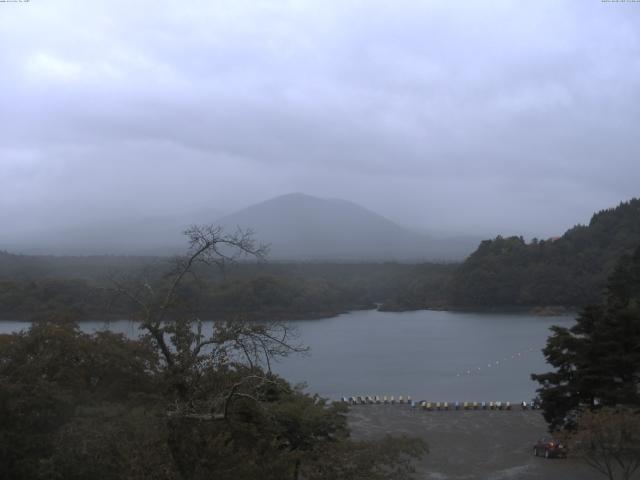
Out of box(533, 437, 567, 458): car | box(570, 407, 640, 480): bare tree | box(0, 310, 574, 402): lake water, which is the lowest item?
box(0, 310, 574, 402): lake water

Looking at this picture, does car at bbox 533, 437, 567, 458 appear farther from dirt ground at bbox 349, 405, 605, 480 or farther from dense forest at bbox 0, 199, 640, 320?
dense forest at bbox 0, 199, 640, 320

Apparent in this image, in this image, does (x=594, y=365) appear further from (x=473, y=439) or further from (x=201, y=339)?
(x=201, y=339)

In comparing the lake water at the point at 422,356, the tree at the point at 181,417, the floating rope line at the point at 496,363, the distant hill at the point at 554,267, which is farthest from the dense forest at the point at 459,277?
the tree at the point at 181,417

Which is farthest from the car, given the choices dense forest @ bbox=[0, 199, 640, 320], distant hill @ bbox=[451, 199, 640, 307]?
distant hill @ bbox=[451, 199, 640, 307]

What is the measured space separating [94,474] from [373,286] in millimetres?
36176

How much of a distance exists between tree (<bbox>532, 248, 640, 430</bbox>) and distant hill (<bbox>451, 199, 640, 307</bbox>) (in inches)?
928

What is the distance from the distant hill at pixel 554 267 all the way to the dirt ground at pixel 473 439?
71.4 feet

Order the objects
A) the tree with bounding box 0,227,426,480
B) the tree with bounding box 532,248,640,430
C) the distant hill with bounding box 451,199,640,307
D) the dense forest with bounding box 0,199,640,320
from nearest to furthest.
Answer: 1. the tree with bounding box 0,227,426,480
2. the tree with bounding box 532,248,640,430
3. the dense forest with bounding box 0,199,640,320
4. the distant hill with bounding box 451,199,640,307

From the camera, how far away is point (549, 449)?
8.27 metres

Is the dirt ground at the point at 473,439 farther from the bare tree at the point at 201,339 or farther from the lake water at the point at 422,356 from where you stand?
the bare tree at the point at 201,339

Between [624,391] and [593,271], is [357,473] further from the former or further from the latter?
[593,271]

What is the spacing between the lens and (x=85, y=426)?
3521mm

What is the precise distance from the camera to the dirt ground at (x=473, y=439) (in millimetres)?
7605

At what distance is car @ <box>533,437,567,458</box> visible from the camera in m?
8.14
